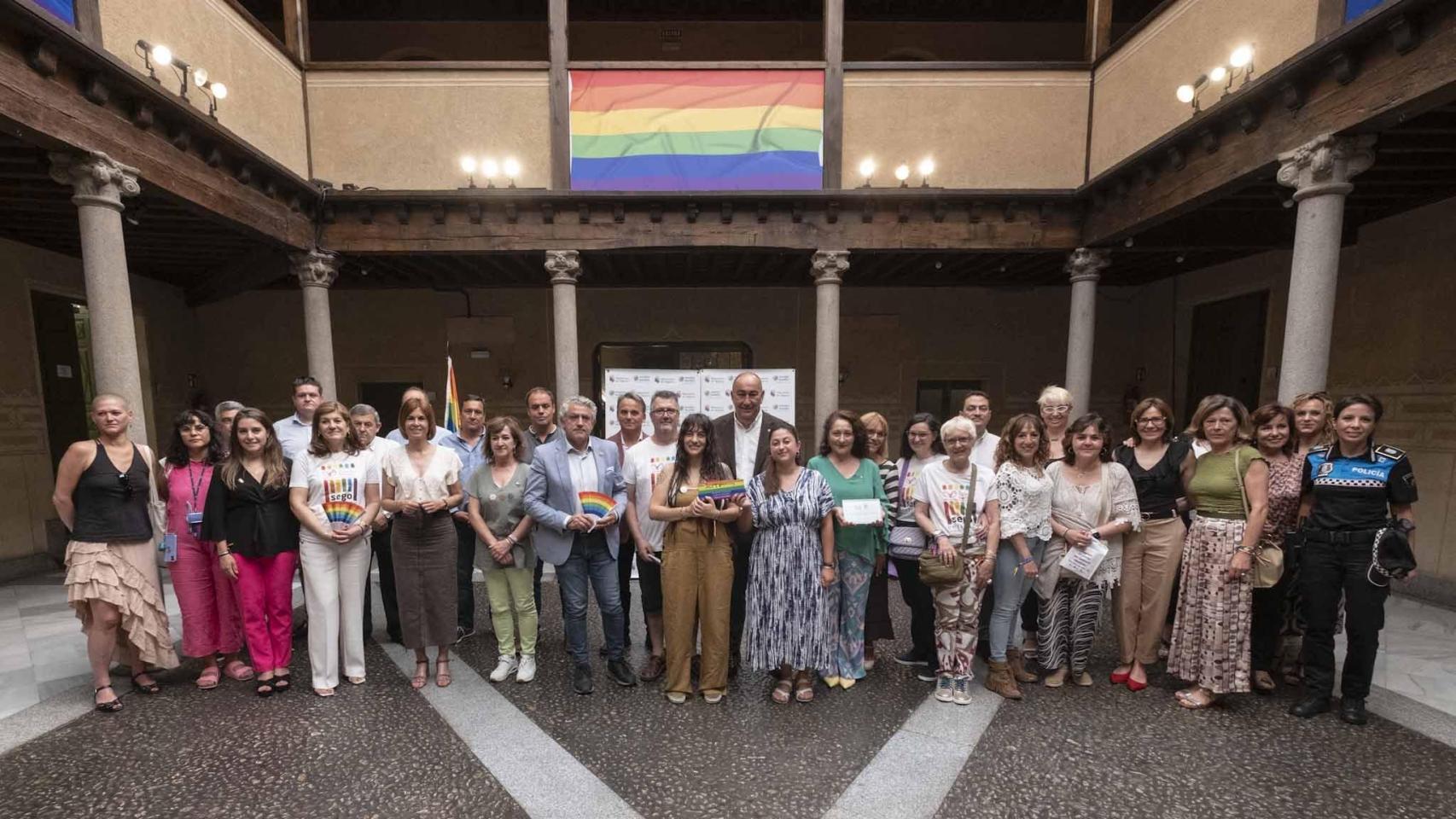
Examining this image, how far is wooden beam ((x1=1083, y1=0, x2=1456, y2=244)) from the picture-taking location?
3629 millimetres

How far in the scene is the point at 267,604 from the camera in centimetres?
367

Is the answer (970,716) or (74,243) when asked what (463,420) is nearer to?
(970,716)

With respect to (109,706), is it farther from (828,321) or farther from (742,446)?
(828,321)

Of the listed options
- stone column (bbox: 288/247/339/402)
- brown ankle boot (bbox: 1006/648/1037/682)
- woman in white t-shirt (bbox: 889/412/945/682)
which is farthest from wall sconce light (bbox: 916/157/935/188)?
stone column (bbox: 288/247/339/402)

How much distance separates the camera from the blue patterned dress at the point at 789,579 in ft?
11.0

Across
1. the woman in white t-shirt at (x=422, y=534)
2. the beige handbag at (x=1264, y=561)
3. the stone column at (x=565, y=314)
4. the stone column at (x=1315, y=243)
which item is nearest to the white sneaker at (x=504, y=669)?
the woman in white t-shirt at (x=422, y=534)

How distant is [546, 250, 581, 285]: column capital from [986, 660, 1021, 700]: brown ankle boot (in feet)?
19.7

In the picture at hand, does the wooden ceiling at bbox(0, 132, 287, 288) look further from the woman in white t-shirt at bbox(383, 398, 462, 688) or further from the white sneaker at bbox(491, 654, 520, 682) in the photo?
the white sneaker at bbox(491, 654, 520, 682)

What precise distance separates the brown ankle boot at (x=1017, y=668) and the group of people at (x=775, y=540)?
0.6 inches

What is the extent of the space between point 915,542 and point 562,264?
538 cm

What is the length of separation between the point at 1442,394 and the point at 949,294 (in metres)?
6.26

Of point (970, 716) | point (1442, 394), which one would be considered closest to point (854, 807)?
point (970, 716)

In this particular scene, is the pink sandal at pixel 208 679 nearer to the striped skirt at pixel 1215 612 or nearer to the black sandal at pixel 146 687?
the black sandal at pixel 146 687

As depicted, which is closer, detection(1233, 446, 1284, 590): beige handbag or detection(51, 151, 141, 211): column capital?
detection(1233, 446, 1284, 590): beige handbag
